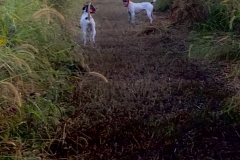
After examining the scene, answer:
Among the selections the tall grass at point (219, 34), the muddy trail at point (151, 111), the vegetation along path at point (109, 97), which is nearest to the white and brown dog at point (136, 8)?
the tall grass at point (219, 34)

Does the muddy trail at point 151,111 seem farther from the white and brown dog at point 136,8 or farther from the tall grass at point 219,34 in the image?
the white and brown dog at point 136,8

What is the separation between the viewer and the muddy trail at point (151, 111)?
3.40 metres

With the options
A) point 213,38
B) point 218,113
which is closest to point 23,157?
point 218,113

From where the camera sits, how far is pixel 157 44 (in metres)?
6.78

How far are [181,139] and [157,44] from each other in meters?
3.39

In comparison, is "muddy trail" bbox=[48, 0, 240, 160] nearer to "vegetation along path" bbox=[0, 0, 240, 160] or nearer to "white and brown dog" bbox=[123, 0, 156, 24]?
"vegetation along path" bbox=[0, 0, 240, 160]

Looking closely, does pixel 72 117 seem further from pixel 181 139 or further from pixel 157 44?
pixel 157 44

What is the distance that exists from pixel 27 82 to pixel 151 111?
103cm

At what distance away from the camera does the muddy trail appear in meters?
3.40

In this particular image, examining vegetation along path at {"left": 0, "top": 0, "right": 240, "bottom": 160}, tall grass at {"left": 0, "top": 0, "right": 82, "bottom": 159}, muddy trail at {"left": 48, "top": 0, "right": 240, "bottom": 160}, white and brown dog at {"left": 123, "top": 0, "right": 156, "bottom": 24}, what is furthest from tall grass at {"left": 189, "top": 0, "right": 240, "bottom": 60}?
white and brown dog at {"left": 123, "top": 0, "right": 156, "bottom": 24}

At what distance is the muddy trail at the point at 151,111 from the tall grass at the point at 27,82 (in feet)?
0.64

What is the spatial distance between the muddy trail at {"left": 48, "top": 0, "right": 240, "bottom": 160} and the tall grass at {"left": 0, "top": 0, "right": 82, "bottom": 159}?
0.64 feet

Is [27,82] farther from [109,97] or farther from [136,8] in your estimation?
[136,8]

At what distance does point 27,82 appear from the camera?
3.65 metres
